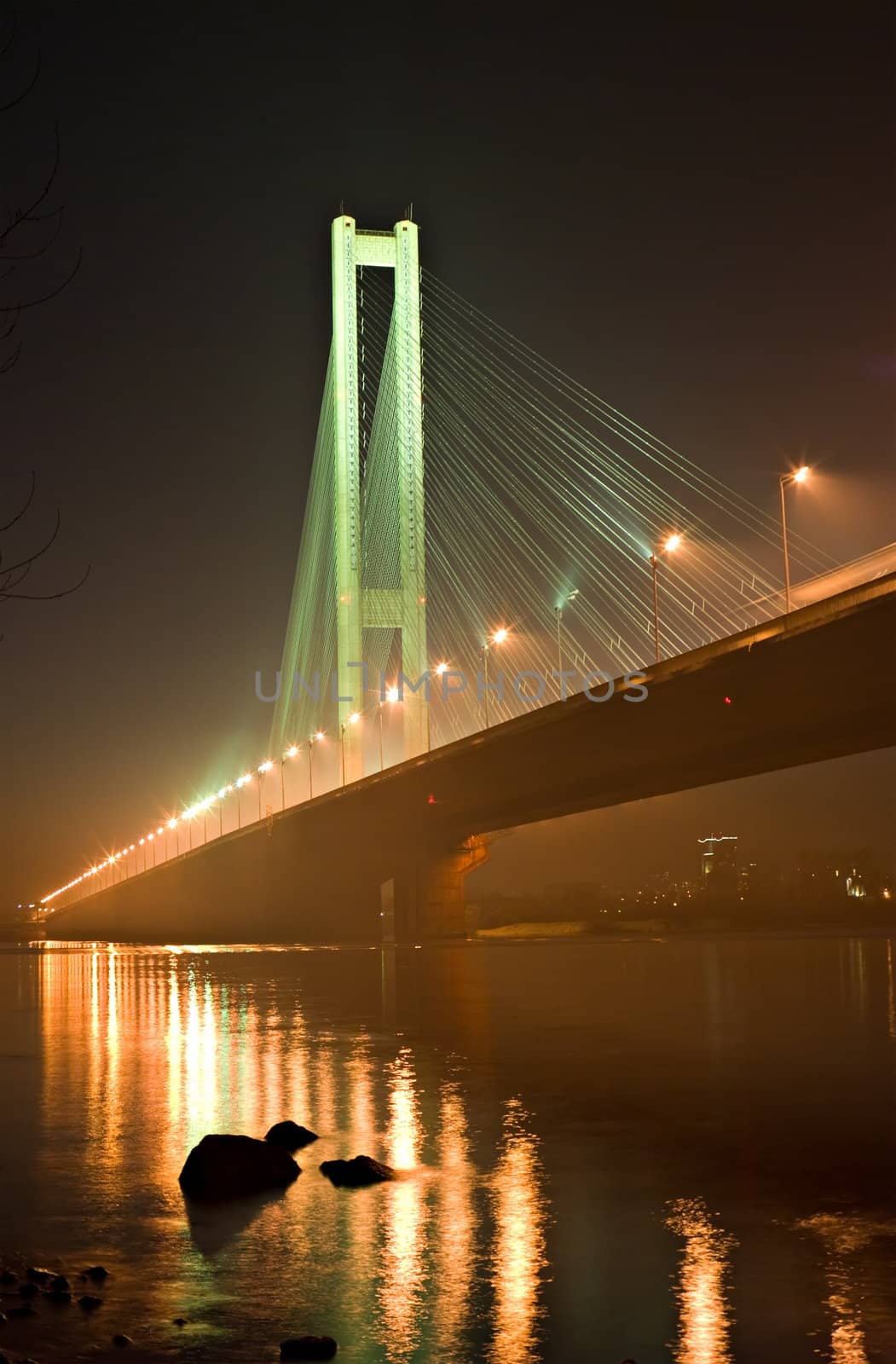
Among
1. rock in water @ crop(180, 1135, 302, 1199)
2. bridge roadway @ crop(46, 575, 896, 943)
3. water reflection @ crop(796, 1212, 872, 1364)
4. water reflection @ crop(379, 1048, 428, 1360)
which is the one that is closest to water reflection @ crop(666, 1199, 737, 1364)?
water reflection @ crop(796, 1212, 872, 1364)

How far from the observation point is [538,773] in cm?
5794

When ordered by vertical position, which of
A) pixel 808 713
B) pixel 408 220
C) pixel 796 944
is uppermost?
pixel 408 220

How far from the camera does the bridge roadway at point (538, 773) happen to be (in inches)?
1447

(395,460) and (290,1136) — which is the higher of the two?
(395,460)

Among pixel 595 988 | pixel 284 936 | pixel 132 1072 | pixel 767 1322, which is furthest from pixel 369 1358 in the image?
pixel 284 936

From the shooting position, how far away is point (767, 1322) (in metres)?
7.36

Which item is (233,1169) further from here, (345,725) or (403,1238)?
(345,725)

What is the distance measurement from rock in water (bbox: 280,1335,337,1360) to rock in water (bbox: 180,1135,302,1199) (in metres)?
3.90

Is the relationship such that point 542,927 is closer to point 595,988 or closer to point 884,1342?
point 595,988

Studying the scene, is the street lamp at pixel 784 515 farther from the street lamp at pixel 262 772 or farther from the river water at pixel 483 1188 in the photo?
the street lamp at pixel 262 772

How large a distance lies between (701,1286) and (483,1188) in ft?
9.40

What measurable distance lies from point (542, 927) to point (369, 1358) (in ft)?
274

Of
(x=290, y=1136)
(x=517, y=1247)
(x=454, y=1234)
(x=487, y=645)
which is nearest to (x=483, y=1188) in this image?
(x=454, y=1234)

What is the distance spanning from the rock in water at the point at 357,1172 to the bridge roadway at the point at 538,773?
2314 centimetres
